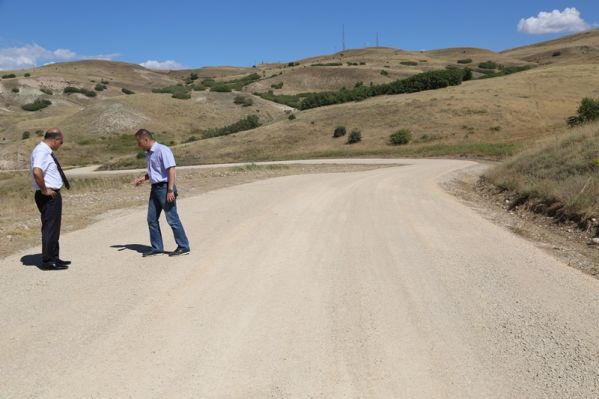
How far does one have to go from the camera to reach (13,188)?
2692cm

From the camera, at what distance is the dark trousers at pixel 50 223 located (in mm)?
6621

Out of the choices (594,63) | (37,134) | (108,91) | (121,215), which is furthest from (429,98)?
(108,91)

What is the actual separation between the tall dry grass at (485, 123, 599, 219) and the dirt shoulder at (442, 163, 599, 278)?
0.43 metres

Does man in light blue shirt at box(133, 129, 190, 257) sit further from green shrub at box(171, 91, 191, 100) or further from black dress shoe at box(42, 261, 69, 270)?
green shrub at box(171, 91, 191, 100)

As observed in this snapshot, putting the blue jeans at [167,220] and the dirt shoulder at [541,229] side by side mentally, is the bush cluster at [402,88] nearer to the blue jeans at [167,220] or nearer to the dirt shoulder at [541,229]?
the dirt shoulder at [541,229]

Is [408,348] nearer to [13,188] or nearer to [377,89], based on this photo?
[13,188]

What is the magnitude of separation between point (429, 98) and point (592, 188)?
1832 inches

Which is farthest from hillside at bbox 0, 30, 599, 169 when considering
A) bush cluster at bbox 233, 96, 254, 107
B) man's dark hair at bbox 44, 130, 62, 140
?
man's dark hair at bbox 44, 130, 62, 140

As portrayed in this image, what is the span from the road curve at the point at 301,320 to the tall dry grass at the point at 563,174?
244cm

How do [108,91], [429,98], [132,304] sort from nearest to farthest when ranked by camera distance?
[132,304] < [429,98] < [108,91]

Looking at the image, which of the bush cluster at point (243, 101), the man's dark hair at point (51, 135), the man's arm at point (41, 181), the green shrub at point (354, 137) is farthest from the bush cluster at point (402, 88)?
the man's arm at point (41, 181)

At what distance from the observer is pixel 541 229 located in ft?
34.0

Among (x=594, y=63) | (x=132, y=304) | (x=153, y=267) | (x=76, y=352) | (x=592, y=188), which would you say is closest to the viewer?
(x=76, y=352)

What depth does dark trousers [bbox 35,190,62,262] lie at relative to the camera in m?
6.62
